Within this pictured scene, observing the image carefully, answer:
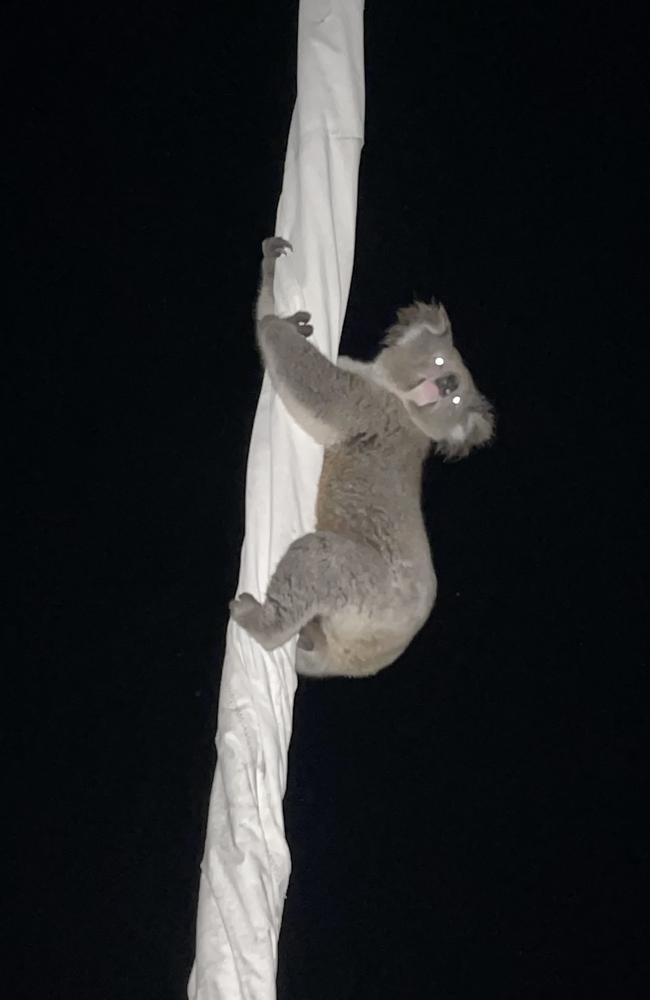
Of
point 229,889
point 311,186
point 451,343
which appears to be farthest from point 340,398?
point 229,889

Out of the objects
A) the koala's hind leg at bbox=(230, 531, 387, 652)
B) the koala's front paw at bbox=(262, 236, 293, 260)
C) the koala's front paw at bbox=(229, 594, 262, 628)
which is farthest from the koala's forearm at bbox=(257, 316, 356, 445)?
the koala's front paw at bbox=(229, 594, 262, 628)

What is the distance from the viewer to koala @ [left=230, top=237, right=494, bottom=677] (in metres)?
1.89

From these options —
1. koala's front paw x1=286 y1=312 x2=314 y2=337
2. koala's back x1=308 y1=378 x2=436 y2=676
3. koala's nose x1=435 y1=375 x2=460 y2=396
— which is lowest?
koala's back x1=308 y1=378 x2=436 y2=676

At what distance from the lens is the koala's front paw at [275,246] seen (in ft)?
6.79

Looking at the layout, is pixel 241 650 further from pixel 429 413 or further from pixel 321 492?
pixel 429 413

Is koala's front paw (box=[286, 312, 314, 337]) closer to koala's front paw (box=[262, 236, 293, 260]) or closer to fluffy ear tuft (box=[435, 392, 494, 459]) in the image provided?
koala's front paw (box=[262, 236, 293, 260])

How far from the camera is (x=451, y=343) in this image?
2.22m

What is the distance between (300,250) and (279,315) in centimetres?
15

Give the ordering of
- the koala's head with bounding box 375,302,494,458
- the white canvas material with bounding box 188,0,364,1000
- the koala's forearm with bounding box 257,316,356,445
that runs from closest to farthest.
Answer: the white canvas material with bounding box 188,0,364,1000
the koala's forearm with bounding box 257,316,356,445
the koala's head with bounding box 375,302,494,458

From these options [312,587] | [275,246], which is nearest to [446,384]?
[275,246]

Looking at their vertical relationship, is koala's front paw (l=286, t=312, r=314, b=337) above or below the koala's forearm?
above

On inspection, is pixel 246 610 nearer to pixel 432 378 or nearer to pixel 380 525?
pixel 380 525

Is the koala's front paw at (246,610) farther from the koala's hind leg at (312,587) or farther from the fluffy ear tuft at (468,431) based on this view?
the fluffy ear tuft at (468,431)

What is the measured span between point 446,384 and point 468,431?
0.46ft
